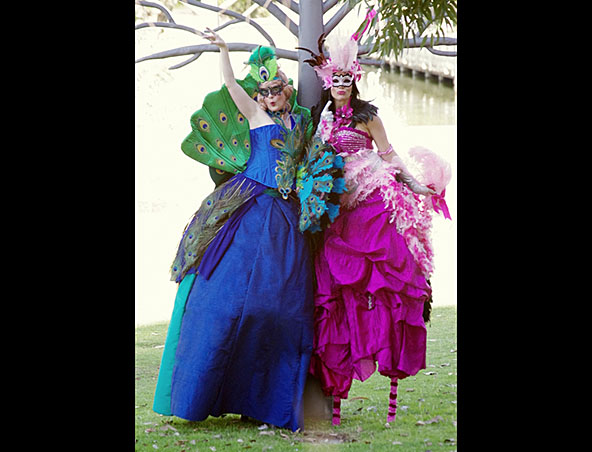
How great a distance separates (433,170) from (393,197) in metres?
0.31

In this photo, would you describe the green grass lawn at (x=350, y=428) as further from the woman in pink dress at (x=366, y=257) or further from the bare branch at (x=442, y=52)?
the bare branch at (x=442, y=52)

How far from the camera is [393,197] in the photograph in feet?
13.5

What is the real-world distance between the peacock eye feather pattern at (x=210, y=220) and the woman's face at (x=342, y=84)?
0.69m

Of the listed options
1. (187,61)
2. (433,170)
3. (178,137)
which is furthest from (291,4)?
(433,170)

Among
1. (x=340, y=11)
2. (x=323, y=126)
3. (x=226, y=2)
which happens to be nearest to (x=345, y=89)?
(x=323, y=126)

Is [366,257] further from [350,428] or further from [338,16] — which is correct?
[338,16]

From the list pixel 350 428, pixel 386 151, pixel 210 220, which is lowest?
pixel 350 428

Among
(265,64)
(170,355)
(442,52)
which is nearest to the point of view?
(170,355)

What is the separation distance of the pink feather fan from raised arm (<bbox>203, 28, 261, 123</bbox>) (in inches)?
37.7

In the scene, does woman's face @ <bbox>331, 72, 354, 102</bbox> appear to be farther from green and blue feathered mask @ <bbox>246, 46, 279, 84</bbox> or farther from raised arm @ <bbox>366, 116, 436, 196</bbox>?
green and blue feathered mask @ <bbox>246, 46, 279, 84</bbox>

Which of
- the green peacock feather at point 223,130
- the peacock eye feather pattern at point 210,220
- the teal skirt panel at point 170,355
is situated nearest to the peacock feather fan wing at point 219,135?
the green peacock feather at point 223,130

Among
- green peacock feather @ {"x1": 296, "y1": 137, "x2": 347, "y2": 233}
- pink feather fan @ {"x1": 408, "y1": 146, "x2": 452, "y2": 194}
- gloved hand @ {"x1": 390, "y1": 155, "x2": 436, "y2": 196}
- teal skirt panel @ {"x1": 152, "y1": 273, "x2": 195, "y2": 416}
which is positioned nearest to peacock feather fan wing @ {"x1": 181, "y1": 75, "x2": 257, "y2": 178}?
green peacock feather @ {"x1": 296, "y1": 137, "x2": 347, "y2": 233}

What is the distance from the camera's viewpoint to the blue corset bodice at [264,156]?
4215 millimetres

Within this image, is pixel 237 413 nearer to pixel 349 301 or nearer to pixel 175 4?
pixel 349 301
